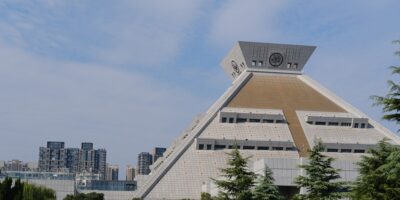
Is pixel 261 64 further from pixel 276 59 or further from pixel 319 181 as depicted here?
pixel 319 181

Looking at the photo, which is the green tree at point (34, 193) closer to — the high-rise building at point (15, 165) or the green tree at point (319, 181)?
the green tree at point (319, 181)

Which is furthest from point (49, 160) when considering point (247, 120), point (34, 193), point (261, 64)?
point (34, 193)

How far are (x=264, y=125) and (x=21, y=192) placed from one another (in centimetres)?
4590

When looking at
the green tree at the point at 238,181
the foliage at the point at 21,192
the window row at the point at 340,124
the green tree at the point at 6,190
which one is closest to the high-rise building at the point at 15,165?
the window row at the point at 340,124

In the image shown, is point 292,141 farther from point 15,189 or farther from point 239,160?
point 239,160

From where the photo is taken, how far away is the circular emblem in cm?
10450

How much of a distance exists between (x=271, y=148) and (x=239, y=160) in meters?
59.4

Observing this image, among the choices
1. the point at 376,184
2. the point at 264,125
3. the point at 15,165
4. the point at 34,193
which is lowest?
the point at 34,193

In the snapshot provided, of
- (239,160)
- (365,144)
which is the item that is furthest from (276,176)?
(239,160)

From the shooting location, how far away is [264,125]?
95.2 metres

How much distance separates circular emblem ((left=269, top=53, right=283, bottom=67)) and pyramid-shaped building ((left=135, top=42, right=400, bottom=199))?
14 cm

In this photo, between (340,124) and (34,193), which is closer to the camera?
(34,193)

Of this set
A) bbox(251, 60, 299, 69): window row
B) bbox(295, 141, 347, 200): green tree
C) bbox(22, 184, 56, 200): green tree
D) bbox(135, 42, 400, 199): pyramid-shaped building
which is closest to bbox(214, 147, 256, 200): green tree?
bbox(295, 141, 347, 200): green tree

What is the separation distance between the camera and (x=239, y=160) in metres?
32.6
